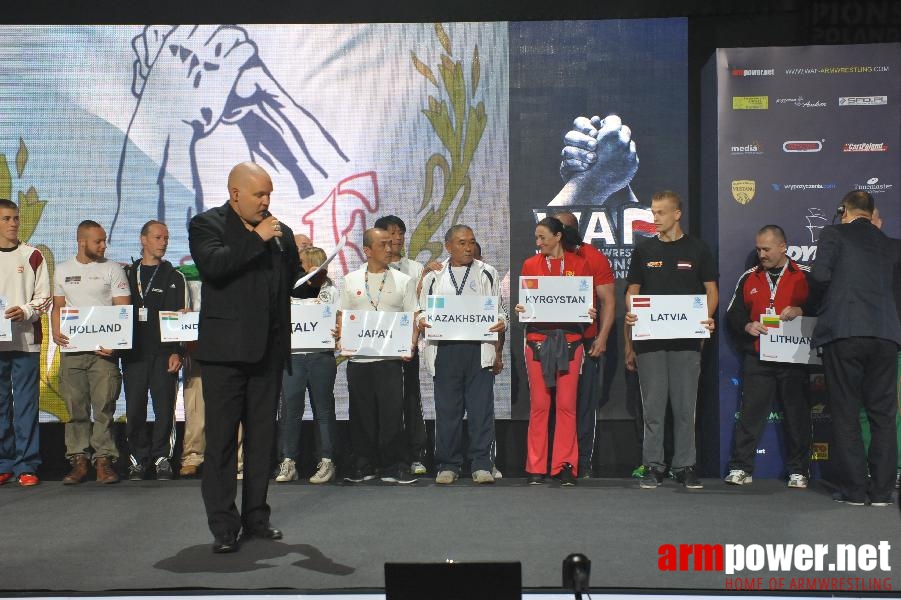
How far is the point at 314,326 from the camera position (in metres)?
6.45

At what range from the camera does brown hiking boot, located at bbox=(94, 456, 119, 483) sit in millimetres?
6488

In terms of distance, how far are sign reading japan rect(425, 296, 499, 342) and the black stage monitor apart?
3806mm

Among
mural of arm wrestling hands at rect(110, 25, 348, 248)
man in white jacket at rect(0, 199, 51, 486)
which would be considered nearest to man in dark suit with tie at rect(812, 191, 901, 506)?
mural of arm wrestling hands at rect(110, 25, 348, 248)

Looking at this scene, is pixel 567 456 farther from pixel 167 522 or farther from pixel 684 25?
pixel 684 25

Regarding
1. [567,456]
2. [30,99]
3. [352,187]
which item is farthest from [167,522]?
[30,99]

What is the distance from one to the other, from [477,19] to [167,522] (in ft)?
13.8

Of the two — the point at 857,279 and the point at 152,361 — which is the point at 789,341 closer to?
the point at 857,279

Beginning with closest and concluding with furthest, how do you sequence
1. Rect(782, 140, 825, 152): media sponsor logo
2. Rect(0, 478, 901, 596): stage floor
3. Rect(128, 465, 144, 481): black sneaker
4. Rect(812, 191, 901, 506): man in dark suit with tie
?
Rect(0, 478, 901, 596): stage floor, Rect(812, 191, 901, 506): man in dark suit with tie, Rect(128, 465, 144, 481): black sneaker, Rect(782, 140, 825, 152): media sponsor logo

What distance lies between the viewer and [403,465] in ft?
21.0

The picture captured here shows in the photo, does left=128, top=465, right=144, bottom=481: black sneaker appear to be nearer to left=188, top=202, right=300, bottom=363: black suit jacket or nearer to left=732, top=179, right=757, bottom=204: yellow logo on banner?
left=188, top=202, right=300, bottom=363: black suit jacket

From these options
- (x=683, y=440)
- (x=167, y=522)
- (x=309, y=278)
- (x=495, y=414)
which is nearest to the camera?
(x=309, y=278)

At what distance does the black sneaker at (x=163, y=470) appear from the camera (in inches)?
262

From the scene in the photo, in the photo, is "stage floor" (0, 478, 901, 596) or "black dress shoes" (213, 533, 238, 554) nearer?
"stage floor" (0, 478, 901, 596)

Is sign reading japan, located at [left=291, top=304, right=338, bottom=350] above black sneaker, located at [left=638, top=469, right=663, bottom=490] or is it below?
above
